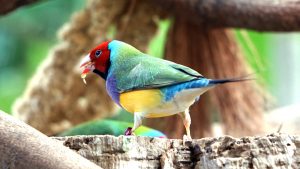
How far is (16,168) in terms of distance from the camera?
0.85 metres

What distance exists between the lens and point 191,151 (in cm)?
97

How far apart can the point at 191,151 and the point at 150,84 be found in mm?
159

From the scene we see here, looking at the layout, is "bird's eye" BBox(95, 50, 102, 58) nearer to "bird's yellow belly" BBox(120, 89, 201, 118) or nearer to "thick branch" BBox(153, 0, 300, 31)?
"bird's yellow belly" BBox(120, 89, 201, 118)

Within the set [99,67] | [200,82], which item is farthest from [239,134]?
[200,82]

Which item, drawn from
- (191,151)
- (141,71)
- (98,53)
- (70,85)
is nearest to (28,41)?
(70,85)

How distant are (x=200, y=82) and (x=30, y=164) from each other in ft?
0.96

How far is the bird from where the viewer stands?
3.43 ft

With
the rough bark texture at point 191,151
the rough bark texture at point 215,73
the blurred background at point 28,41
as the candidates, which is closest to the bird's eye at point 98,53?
the rough bark texture at point 191,151

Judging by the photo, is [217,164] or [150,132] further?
[150,132]

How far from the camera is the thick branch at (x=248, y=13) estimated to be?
66.3 inches

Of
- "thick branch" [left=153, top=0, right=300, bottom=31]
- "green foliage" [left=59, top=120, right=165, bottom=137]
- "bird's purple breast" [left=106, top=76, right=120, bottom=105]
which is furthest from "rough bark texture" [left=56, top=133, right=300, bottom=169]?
"thick branch" [left=153, top=0, right=300, bottom=31]

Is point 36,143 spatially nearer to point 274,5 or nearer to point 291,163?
point 291,163

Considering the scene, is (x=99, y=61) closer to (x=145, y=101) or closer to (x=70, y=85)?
(x=145, y=101)

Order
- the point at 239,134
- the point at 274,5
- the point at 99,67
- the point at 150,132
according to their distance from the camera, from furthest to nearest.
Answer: the point at 239,134 → the point at 274,5 → the point at 150,132 → the point at 99,67
